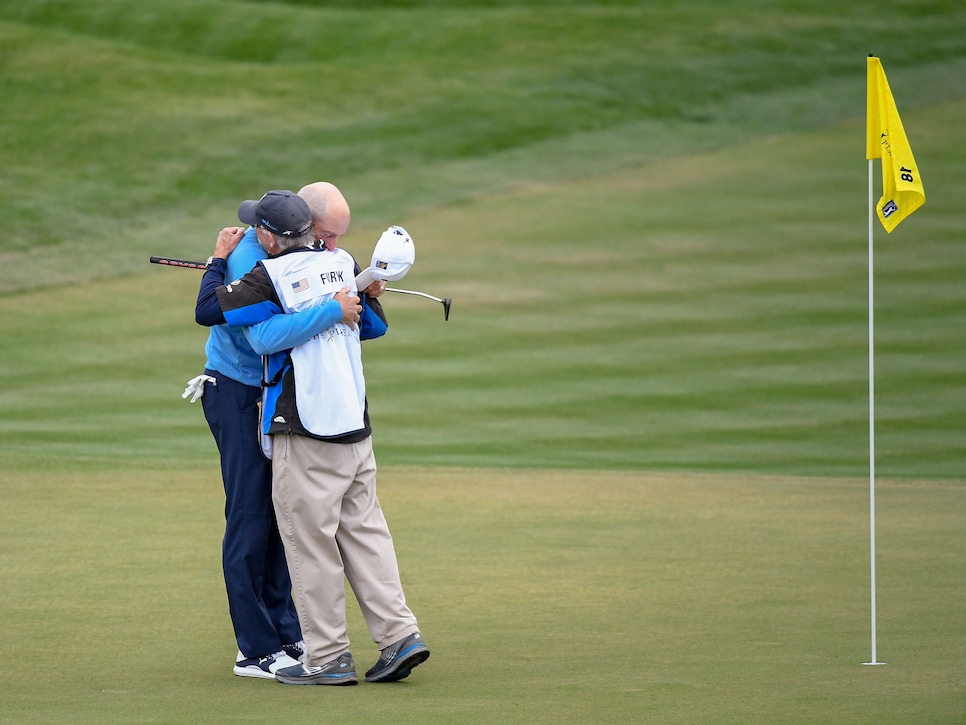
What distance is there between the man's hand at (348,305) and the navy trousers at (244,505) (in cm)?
58

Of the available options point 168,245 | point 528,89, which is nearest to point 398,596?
point 168,245

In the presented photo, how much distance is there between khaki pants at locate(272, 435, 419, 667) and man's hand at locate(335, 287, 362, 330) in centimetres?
46

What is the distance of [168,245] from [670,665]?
1299 cm

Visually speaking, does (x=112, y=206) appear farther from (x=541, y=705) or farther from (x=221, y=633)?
(x=541, y=705)

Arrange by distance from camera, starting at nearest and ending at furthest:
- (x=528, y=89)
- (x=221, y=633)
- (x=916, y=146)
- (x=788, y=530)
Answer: (x=221, y=633) < (x=788, y=530) < (x=916, y=146) < (x=528, y=89)

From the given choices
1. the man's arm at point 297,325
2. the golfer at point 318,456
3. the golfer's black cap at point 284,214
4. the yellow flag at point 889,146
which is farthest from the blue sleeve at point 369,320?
the yellow flag at point 889,146

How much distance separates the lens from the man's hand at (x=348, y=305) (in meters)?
5.21

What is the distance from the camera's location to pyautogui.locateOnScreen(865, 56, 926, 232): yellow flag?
19.7 feet

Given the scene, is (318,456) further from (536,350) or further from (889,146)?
(536,350)

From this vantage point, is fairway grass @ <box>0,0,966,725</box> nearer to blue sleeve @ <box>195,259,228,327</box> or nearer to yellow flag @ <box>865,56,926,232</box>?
blue sleeve @ <box>195,259,228,327</box>

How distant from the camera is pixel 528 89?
23.6m

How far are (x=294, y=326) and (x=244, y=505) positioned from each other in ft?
2.67

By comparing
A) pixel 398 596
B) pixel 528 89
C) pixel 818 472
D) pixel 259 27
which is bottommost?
pixel 818 472

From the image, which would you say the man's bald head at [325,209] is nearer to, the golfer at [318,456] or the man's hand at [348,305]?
the golfer at [318,456]
